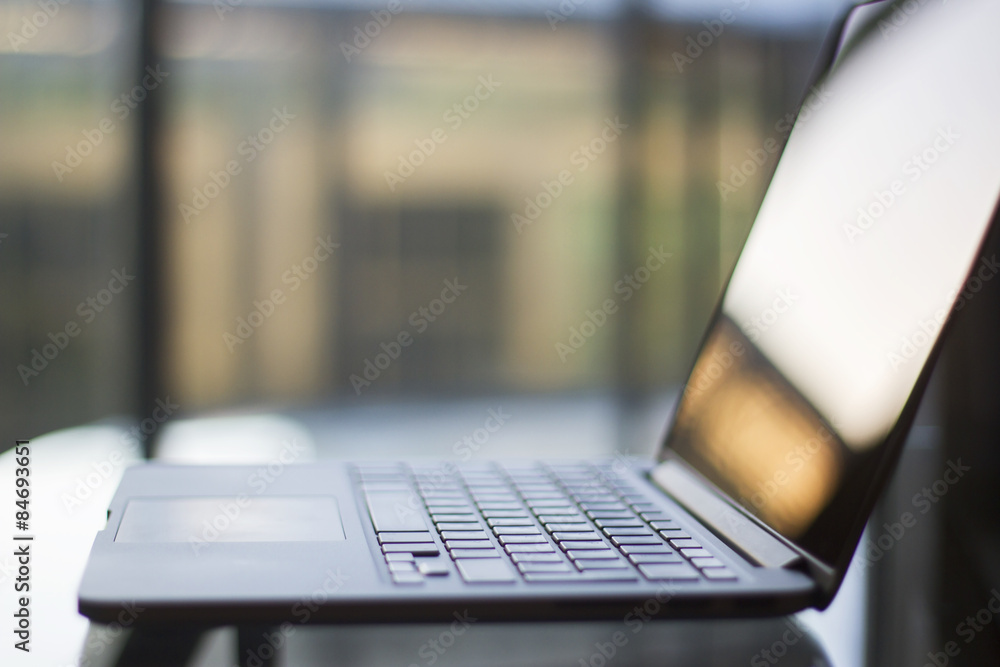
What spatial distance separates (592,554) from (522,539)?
0.05m

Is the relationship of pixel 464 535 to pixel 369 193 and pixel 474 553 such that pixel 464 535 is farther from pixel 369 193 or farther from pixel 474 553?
pixel 369 193

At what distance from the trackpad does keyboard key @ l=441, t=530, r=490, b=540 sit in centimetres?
6

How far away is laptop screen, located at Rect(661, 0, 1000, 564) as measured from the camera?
41 cm

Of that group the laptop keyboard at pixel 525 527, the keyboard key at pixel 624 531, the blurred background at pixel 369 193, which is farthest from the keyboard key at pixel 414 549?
the blurred background at pixel 369 193

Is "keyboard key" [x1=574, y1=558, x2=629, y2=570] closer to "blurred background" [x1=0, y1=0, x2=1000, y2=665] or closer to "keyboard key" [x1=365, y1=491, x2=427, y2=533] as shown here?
"keyboard key" [x1=365, y1=491, x2=427, y2=533]

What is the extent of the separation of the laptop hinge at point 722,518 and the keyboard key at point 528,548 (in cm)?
10

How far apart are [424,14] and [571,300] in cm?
122

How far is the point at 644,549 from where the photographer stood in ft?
1.45

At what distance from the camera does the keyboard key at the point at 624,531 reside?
0.48 meters

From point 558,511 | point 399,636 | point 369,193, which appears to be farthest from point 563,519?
point 369,193

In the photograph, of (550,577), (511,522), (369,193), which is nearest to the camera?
(550,577)

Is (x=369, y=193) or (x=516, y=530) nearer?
(x=516, y=530)

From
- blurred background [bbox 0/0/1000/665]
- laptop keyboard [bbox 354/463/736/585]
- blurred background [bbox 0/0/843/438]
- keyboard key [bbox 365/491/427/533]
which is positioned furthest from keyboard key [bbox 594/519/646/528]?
blurred background [bbox 0/0/843/438]

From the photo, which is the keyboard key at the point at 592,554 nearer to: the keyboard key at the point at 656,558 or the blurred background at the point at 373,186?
the keyboard key at the point at 656,558
